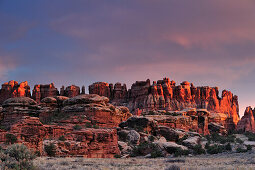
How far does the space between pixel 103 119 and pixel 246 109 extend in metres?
74.5

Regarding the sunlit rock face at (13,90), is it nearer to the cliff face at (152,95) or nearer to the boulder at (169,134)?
the cliff face at (152,95)

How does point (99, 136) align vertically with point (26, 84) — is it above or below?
below

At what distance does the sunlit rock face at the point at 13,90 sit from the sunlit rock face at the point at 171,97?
2748 centimetres

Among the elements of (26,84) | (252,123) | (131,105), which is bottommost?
(252,123)

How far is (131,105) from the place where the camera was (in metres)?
113

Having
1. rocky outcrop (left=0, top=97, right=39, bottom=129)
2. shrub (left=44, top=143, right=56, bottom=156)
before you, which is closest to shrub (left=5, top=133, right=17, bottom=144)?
shrub (left=44, top=143, right=56, bottom=156)

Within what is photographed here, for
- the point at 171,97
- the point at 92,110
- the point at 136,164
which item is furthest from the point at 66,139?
the point at 171,97

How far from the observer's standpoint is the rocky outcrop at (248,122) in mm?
93125

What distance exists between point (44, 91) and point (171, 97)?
54.2 m

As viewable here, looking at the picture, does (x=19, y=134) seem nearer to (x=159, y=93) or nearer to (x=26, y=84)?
(x=159, y=93)

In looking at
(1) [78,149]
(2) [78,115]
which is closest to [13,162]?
(1) [78,149]

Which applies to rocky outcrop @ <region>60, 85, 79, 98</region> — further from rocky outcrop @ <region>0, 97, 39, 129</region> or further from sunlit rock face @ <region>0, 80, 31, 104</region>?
rocky outcrop @ <region>0, 97, 39, 129</region>

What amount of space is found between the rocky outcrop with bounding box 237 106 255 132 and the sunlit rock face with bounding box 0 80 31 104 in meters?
84.9

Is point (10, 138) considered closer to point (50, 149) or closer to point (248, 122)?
point (50, 149)
